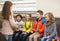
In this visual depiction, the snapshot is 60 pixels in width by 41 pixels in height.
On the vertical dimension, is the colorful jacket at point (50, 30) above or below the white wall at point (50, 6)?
below

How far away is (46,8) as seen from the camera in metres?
7.23

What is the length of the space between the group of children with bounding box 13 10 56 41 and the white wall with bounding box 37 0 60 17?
857mm

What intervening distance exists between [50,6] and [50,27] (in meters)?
1.82

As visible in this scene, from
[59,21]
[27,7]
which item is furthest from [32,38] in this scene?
[27,7]

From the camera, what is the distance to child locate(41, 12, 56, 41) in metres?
5.46

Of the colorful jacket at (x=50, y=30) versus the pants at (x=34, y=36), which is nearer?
the colorful jacket at (x=50, y=30)

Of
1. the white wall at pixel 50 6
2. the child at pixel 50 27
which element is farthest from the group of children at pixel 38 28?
the white wall at pixel 50 6

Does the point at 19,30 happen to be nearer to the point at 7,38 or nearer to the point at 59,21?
the point at 59,21

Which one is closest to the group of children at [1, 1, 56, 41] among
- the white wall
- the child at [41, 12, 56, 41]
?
the child at [41, 12, 56, 41]

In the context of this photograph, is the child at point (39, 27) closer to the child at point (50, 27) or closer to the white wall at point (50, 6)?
the child at point (50, 27)

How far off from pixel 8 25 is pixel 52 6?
3.13m

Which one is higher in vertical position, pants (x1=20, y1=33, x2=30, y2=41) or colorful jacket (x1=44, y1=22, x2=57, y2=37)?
colorful jacket (x1=44, y1=22, x2=57, y2=37)

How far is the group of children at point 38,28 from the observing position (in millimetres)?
5480

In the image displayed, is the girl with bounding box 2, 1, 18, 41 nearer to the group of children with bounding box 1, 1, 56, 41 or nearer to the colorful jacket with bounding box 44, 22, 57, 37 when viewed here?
the group of children with bounding box 1, 1, 56, 41
